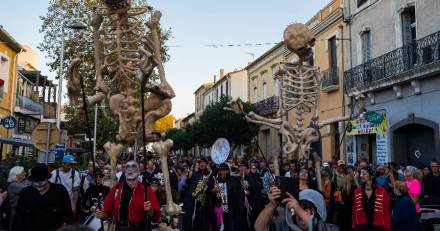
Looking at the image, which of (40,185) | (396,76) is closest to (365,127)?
(396,76)

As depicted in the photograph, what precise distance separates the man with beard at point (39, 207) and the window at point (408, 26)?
48.3 ft

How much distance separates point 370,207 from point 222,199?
8.63 ft

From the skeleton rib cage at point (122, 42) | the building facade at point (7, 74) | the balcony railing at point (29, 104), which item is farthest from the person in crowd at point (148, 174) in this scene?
the balcony railing at point (29, 104)

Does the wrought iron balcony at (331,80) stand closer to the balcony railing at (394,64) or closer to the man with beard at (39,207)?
the balcony railing at (394,64)

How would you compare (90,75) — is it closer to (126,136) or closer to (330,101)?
(330,101)

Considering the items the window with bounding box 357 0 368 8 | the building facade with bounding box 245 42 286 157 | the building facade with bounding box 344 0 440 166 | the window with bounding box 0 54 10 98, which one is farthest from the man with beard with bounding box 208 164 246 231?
the window with bounding box 0 54 10 98

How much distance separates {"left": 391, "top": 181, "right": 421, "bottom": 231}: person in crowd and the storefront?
34.7 feet

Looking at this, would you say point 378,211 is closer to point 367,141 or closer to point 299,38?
point 299,38

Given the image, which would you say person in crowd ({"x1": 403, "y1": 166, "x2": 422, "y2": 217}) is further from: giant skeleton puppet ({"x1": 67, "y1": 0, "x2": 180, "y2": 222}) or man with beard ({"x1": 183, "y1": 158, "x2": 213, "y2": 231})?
giant skeleton puppet ({"x1": 67, "y1": 0, "x2": 180, "y2": 222})

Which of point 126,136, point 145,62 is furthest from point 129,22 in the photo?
point 126,136

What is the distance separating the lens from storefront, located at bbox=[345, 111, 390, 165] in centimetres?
1790

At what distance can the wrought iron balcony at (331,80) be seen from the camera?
2136 centimetres

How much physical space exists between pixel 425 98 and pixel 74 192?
38.7 feet

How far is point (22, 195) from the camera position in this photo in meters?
5.28
